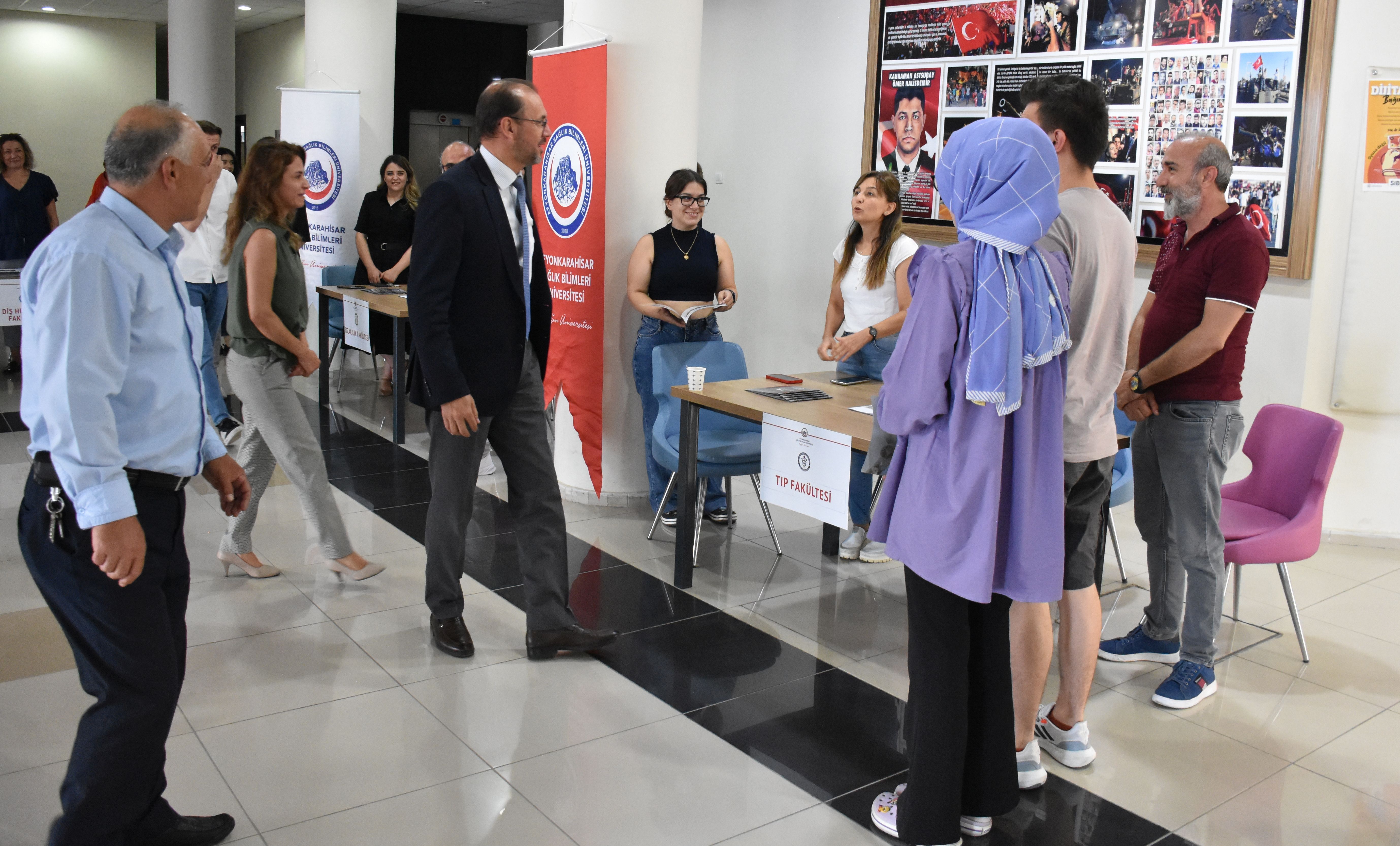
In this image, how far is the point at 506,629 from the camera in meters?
3.90

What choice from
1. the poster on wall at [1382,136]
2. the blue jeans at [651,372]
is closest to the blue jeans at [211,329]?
the blue jeans at [651,372]

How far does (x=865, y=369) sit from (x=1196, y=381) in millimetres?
1547

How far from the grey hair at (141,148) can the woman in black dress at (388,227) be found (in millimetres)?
6039

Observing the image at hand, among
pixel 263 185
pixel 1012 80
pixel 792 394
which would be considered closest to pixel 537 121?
pixel 263 185

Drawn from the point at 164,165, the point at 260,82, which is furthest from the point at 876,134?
the point at 260,82

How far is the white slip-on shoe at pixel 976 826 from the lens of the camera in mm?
2641

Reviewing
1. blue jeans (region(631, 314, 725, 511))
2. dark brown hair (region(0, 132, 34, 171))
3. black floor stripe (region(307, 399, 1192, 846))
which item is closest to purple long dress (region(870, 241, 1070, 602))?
black floor stripe (region(307, 399, 1192, 846))

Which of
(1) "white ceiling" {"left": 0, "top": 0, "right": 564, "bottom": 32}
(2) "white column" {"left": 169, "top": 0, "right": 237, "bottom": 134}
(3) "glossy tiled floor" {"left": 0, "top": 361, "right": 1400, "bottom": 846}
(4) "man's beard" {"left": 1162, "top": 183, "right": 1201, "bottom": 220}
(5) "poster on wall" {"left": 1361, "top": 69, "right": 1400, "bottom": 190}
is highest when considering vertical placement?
(1) "white ceiling" {"left": 0, "top": 0, "right": 564, "bottom": 32}

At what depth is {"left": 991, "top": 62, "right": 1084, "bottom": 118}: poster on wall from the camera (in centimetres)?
578

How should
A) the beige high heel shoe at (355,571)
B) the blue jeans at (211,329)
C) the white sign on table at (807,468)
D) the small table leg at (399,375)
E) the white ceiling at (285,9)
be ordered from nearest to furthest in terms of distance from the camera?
the blue jeans at (211,329)
the white sign on table at (807,468)
the beige high heel shoe at (355,571)
the small table leg at (399,375)
the white ceiling at (285,9)

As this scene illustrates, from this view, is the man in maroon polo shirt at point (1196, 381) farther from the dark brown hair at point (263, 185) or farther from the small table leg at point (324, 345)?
the small table leg at point (324, 345)

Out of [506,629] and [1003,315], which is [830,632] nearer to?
[506,629]

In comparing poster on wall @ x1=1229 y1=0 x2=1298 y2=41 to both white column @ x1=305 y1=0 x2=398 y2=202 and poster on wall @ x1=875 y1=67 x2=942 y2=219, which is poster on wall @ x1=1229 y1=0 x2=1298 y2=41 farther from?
white column @ x1=305 y1=0 x2=398 y2=202

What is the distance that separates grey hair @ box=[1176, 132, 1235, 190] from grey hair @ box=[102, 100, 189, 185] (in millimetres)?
2829
